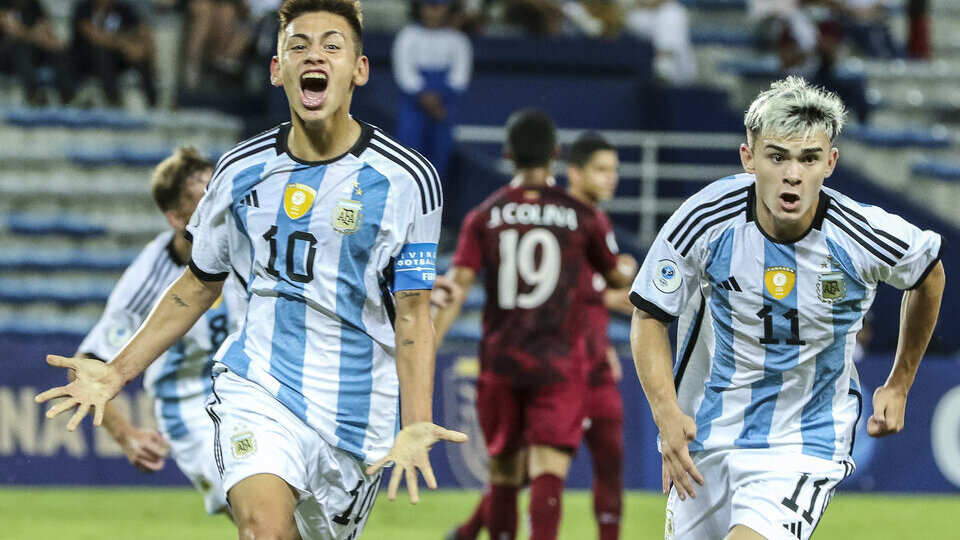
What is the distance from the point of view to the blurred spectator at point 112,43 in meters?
16.0

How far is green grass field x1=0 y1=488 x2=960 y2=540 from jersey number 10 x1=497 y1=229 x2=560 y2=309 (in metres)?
2.49

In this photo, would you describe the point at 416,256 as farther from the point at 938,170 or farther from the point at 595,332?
the point at 938,170

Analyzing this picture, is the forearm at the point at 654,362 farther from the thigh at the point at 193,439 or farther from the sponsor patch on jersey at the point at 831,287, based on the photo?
the thigh at the point at 193,439

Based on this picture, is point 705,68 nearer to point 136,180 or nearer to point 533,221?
point 136,180

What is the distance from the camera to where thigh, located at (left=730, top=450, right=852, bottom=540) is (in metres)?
5.18

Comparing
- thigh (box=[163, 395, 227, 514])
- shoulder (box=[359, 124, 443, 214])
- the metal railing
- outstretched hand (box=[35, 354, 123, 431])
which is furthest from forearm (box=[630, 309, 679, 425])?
the metal railing

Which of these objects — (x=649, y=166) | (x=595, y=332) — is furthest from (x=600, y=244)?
(x=649, y=166)

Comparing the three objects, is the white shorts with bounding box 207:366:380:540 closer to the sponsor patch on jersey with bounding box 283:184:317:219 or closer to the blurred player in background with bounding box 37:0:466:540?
the blurred player in background with bounding box 37:0:466:540

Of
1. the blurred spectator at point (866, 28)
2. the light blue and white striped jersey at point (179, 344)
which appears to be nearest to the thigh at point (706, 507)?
the light blue and white striped jersey at point (179, 344)

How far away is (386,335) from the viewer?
548 centimetres

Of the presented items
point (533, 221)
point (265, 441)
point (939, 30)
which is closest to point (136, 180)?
point (533, 221)

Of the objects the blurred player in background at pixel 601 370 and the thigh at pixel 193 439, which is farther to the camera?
the blurred player in background at pixel 601 370

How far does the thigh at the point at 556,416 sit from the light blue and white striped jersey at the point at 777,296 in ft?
9.10

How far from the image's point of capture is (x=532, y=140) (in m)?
8.59
